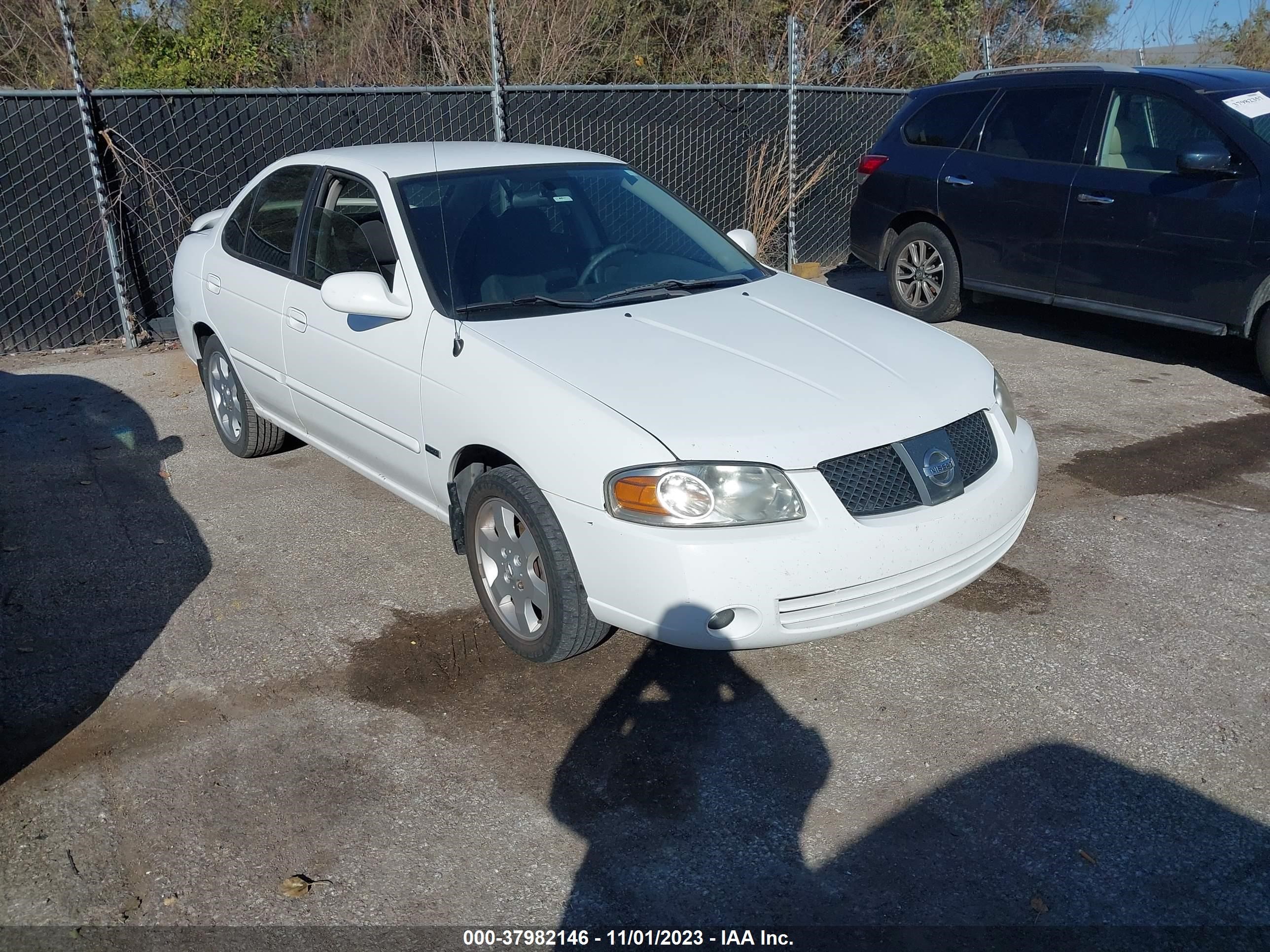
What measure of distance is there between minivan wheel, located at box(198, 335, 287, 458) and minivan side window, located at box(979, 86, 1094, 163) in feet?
17.9

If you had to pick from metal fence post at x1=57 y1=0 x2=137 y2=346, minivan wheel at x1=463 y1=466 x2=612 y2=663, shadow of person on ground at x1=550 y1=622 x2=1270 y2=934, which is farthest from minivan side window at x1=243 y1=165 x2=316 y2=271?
metal fence post at x1=57 y1=0 x2=137 y2=346

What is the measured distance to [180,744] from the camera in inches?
140

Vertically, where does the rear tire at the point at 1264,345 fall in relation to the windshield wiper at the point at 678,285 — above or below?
below

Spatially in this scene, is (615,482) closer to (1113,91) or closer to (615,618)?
(615,618)

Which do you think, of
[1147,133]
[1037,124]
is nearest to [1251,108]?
[1147,133]

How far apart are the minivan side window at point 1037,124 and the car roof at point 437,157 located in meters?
4.00

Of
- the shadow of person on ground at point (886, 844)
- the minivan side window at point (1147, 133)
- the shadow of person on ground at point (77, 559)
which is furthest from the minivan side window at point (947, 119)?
the shadow of person on ground at point (886, 844)

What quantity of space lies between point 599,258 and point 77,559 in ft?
8.75

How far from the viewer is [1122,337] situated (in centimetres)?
850

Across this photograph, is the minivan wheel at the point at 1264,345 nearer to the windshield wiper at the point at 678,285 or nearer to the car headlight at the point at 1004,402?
the car headlight at the point at 1004,402

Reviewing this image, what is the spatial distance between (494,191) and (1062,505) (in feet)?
9.77

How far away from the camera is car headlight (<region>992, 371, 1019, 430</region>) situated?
4.07 meters

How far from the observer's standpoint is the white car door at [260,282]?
5.19 meters

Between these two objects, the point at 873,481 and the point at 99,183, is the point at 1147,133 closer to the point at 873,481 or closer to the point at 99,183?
the point at 873,481
